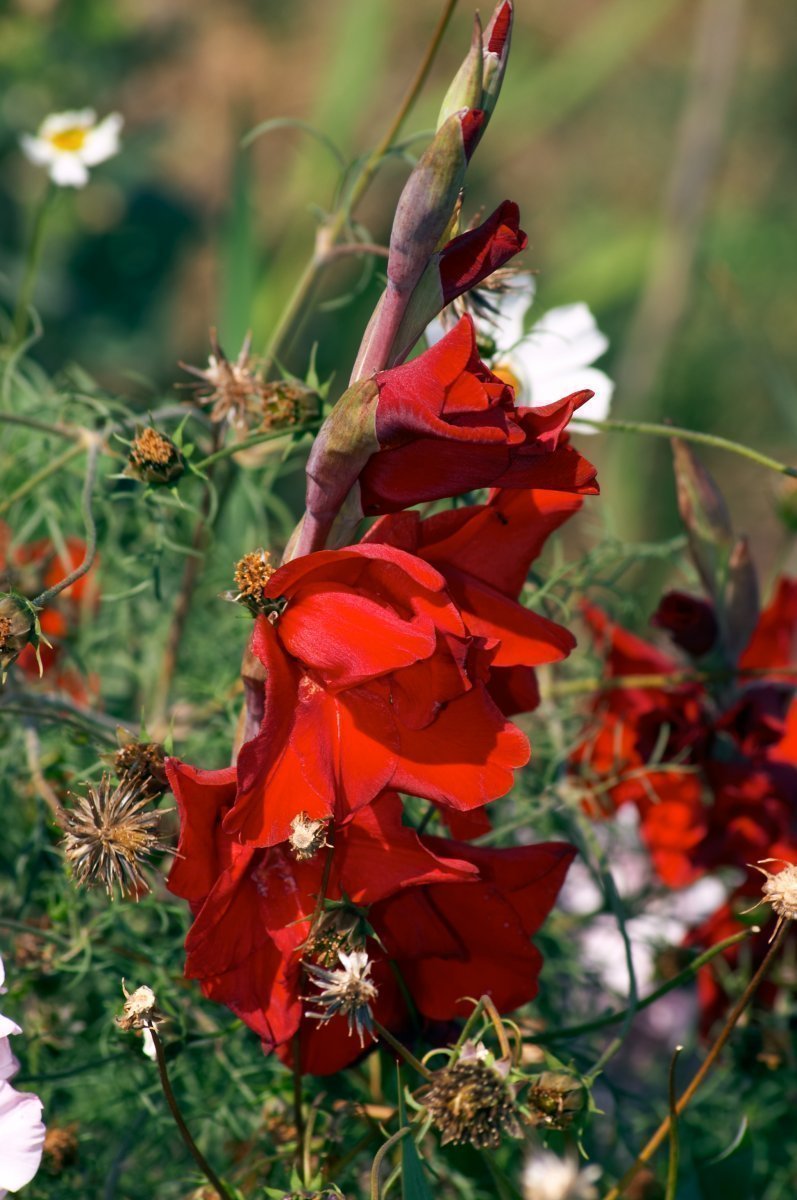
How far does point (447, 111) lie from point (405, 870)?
188 millimetres

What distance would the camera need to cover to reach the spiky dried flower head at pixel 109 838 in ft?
1.04

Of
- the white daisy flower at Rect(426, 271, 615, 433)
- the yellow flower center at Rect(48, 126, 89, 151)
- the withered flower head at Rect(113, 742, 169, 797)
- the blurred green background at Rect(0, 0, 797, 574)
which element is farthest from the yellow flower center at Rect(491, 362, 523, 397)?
the blurred green background at Rect(0, 0, 797, 574)

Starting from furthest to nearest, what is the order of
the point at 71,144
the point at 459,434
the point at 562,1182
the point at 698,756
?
1. the point at 71,144
2. the point at 698,756
3. the point at 562,1182
4. the point at 459,434

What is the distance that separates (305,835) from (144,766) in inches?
2.7

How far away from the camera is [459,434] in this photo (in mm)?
278

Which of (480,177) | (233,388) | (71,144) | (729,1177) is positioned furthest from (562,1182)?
(480,177)

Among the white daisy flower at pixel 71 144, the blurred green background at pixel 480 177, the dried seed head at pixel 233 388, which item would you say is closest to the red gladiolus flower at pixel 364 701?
the dried seed head at pixel 233 388

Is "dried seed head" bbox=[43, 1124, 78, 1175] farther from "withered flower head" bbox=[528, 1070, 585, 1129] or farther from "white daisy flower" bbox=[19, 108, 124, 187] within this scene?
"white daisy flower" bbox=[19, 108, 124, 187]

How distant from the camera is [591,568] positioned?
523 mm

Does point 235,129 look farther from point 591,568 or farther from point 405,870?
point 405,870

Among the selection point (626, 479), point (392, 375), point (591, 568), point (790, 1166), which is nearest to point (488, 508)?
point (392, 375)

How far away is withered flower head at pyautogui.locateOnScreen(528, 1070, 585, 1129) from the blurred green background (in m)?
0.68

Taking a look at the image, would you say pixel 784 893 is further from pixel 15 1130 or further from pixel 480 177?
pixel 480 177

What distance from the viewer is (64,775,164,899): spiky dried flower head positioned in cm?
32
